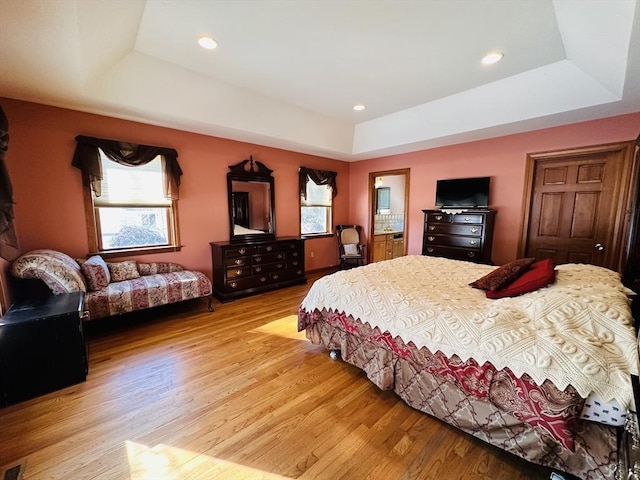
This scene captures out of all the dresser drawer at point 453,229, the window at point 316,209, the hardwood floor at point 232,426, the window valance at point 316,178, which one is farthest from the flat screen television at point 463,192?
the hardwood floor at point 232,426

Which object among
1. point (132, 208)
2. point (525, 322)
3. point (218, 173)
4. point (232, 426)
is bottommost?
point (232, 426)

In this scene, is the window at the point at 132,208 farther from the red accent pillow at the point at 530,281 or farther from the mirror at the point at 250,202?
the red accent pillow at the point at 530,281

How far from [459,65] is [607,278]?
2354mm

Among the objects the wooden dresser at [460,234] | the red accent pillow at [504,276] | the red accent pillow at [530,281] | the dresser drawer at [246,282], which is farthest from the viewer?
the dresser drawer at [246,282]

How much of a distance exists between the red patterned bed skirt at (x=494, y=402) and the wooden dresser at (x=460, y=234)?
101 inches

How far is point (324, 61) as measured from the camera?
2693 mm

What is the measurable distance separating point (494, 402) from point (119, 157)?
428 centimetres

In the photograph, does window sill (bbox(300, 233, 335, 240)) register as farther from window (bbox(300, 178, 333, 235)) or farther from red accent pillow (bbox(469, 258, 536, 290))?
red accent pillow (bbox(469, 258, 536, 290))

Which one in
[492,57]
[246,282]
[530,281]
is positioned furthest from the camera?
[246,282]

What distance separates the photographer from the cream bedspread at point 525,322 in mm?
1188

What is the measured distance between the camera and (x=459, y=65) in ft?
9.04

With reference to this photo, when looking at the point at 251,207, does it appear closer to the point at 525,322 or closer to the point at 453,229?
the point at 453,229

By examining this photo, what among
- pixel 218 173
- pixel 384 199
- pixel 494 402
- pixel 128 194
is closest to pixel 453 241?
pixel 494 402

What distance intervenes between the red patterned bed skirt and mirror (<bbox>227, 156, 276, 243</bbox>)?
281 cm
